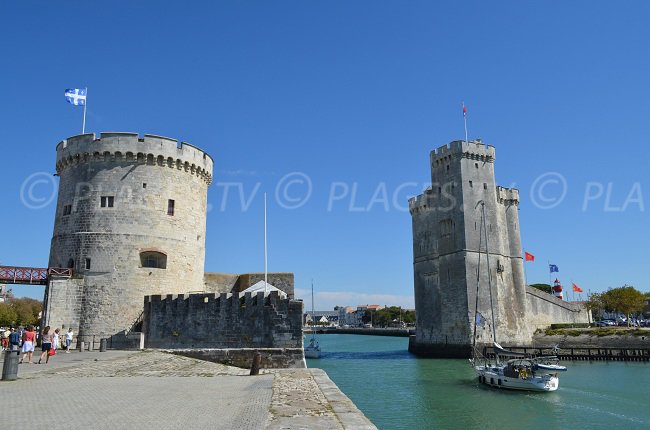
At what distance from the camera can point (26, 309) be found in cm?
6969

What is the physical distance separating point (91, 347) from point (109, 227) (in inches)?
246

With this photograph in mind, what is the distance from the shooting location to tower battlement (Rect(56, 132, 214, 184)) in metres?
26.9

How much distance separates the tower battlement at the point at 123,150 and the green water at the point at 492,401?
631 inches

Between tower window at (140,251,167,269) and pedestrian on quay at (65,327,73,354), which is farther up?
tower window at (140,251,167,269)

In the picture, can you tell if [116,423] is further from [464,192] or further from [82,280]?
[464,192]

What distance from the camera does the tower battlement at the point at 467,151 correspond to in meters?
46.1

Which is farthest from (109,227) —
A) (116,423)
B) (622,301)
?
(622,301)

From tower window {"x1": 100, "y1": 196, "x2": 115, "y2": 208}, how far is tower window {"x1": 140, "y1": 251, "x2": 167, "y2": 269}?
3.18 metres

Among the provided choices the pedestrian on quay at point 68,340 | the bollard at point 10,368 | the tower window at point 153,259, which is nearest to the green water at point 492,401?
the bollard at point 10,368

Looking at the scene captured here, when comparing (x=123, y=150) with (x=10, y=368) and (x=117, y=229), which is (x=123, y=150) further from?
(x=10, y=368)

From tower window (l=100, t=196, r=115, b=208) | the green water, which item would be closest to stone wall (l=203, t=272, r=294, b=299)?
the green water

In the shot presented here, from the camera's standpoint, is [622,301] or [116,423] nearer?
[116,423]

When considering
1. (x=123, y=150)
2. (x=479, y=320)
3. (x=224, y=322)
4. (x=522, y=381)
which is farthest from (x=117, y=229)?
(x=479, y=320)

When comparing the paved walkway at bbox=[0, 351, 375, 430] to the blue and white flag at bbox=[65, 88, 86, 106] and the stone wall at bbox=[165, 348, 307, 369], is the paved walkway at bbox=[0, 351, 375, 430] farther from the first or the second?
the blue and white flag at bbox=[65, 88, 86, 106]
